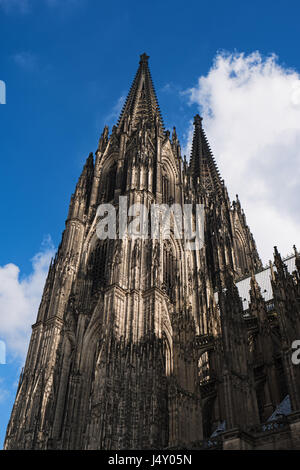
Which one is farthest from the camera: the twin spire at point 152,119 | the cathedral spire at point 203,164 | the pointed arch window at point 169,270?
the cathedral spire at point 203,164

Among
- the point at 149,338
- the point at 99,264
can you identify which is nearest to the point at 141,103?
the point at 99,264

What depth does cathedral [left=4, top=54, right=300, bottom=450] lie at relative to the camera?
20.0 meters

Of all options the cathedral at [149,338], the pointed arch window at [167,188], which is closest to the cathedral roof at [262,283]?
the cathedral at [149,338]

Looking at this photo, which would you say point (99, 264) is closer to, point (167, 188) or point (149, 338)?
point (149, 338)

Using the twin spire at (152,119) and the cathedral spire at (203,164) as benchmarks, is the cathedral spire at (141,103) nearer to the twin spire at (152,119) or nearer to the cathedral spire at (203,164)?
the twin spire at (152,119)

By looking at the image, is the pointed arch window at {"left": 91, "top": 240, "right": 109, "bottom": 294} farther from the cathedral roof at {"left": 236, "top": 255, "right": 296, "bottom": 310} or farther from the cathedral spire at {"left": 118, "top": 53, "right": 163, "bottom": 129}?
the cathedral spire at {"left": 118, "top": 53, "right": 163, "bottom": 129}

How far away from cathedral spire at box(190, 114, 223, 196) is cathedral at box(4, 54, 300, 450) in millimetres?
11569

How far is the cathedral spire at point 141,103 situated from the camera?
4681 cm

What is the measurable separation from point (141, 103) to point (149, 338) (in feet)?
100

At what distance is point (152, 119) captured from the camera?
46.5m

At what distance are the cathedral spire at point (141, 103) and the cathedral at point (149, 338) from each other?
1814 millimetres
